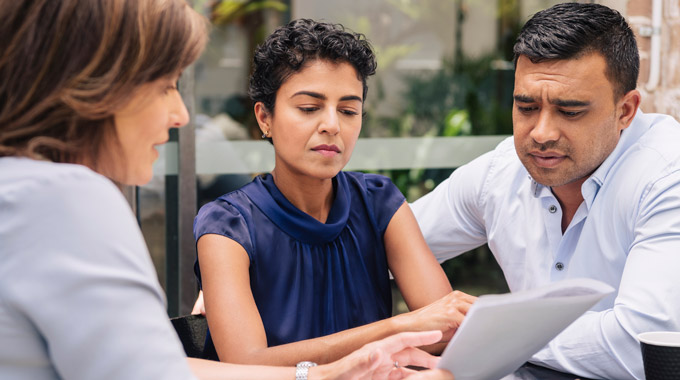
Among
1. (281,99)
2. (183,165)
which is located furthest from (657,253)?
(183,165)

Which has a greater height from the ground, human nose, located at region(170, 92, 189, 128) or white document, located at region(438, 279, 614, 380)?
human nose, located at region(170, 92, 189, 128)

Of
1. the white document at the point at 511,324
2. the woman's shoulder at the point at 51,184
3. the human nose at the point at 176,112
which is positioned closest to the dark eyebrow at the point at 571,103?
the white document at the point at 511,324

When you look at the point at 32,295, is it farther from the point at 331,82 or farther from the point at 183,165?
the point at 183,165

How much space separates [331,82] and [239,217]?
420 mm

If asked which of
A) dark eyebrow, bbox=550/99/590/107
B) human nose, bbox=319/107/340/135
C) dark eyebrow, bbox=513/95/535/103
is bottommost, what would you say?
human nose, bbox=319/107/340/135

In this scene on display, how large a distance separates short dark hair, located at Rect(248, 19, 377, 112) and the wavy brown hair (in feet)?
2.86

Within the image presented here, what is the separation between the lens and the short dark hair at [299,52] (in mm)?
1809

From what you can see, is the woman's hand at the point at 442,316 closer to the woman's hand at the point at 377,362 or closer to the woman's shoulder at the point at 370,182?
the woman's hand at the point at 377,362

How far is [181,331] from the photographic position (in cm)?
172

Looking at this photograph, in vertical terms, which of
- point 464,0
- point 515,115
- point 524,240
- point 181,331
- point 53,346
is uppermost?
point 464,0

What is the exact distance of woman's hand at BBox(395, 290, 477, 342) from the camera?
1.58 meters

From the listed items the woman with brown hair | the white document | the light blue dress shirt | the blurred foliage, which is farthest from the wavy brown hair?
the blurred foliage

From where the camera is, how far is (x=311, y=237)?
1.84m

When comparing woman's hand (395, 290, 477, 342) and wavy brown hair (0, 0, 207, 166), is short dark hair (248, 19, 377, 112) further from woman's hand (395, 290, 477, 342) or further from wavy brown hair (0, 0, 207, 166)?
wavy brown hair (0, 0, 207, 166)
